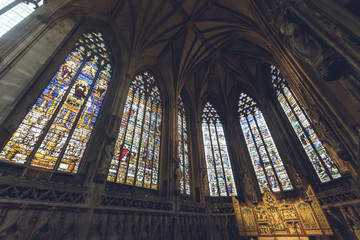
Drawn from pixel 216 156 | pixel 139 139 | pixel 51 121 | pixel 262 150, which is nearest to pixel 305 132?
pixel 262 150

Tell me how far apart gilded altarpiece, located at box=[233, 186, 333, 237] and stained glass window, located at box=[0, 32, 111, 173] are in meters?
7.46

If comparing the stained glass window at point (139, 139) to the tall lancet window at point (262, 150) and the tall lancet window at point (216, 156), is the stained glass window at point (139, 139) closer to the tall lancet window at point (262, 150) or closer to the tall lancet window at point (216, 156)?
the tall lancet window at point (216, 156)

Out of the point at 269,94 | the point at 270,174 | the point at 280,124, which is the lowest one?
the point at 270,174

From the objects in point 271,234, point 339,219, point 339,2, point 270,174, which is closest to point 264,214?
point 271,234

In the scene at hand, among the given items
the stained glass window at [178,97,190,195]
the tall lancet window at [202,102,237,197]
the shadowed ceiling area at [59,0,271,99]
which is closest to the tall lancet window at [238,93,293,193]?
the tall lancet window at [202,102,237,197]

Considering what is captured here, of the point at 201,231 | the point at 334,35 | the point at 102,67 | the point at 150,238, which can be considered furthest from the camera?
the point at 102,67

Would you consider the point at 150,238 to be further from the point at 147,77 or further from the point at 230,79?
the point at 230,79

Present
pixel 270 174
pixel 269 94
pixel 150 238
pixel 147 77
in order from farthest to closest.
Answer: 1. pixel 269 94
2. pixel 147 77
3. pixel 270 174
4. pixel 150 238

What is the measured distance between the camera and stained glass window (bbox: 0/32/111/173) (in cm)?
469

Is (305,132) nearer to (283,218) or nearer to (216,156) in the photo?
(283,218)

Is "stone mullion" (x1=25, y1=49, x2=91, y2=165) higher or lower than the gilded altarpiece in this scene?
higher

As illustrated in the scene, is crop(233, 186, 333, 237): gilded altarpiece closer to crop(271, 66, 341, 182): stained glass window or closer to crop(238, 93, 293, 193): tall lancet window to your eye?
crop(271, 66, 341, 182): stained glass window

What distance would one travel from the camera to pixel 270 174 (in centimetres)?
974

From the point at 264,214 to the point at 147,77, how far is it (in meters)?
10.2
